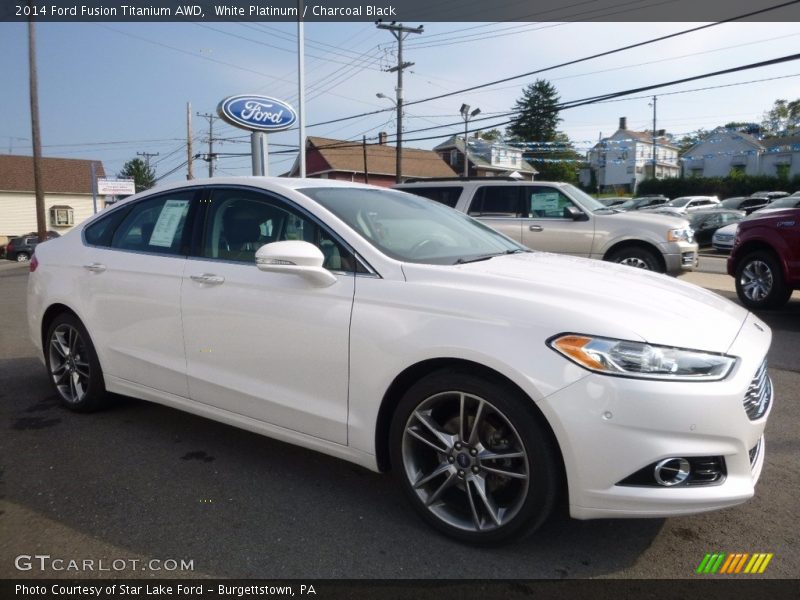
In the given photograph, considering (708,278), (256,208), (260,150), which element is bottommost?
(708,278)

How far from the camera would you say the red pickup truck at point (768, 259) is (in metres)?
7.66

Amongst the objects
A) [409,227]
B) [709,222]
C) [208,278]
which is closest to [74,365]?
[208,278]

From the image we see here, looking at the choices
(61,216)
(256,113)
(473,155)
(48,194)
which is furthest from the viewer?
(473,155)

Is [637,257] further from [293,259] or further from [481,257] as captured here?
[293,259]

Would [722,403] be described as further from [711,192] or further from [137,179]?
[137,179]

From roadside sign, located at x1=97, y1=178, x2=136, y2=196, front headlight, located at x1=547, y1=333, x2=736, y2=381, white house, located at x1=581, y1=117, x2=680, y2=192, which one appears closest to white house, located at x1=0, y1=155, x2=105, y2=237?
roadside sign, located at x1=97, y1=178, x2=136, y2=196

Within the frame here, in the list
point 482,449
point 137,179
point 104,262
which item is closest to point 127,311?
point 104,262

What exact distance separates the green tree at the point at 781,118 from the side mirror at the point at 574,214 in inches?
2874

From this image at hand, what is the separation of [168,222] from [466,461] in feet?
7.90

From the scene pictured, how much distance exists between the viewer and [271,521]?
2.87 metres

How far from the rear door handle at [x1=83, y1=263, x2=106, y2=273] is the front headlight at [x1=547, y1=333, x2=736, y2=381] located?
10.1 feet

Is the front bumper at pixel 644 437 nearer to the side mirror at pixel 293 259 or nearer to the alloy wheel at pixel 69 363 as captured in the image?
the side mirror at pixel 293 259

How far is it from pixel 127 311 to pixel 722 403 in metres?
3.29

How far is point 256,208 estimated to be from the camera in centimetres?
348
